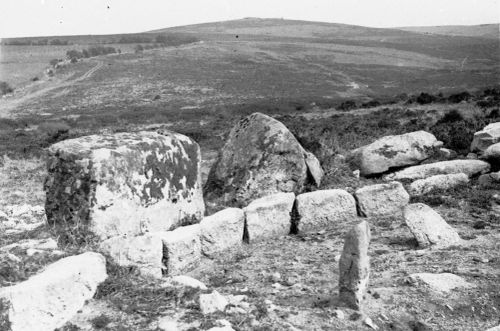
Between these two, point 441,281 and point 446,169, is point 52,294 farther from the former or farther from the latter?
point 446,169

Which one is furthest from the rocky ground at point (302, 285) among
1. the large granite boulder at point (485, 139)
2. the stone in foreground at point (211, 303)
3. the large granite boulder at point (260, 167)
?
the large granite boulder at point (485, 139)

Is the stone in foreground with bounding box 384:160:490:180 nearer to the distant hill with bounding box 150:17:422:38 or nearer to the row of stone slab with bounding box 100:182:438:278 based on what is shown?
the row of stone slab with bounding box 100:182:438:278

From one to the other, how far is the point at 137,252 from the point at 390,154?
767 cm

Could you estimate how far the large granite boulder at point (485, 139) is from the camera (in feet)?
43.8

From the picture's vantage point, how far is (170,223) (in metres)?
8.53

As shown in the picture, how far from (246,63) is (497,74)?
3689cm

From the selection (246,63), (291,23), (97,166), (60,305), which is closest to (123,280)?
(60,305)

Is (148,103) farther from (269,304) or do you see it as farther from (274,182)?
(269,304)

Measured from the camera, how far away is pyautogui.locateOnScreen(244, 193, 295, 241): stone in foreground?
8898 mm

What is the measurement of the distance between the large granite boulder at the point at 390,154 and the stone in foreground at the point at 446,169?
43cm

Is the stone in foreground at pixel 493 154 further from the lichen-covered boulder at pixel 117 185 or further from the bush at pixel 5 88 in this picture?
the bush at pixel 5 88

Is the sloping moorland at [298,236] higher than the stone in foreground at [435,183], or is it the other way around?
the stone in foreground at [435,183]

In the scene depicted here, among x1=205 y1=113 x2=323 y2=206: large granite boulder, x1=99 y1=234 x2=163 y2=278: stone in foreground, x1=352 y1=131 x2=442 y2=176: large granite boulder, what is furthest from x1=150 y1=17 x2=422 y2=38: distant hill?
x1=99 y1=234 x2=163 y2=278: stone in foreground

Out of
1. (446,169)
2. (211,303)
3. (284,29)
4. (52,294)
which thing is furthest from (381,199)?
(284,29)
